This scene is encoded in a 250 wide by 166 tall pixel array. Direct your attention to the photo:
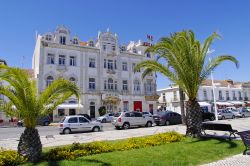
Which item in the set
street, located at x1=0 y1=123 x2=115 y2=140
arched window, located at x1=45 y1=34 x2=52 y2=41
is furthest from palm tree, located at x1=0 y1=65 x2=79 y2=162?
arched window, located at x1=45 y1=34 x2=52 y2=41

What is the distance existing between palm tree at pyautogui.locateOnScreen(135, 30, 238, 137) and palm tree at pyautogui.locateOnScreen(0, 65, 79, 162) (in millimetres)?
6844

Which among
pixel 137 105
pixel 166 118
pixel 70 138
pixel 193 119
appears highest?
pixel 137 105

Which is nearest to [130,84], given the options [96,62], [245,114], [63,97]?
[96,62]

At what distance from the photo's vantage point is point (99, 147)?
10.0 meters

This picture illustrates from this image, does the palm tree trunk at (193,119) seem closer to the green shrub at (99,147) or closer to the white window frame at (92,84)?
the green shrub at (99,147)

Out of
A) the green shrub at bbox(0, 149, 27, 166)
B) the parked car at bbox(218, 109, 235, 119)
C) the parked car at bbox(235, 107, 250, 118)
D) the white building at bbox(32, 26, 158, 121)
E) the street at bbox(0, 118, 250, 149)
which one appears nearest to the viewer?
the green shrub at bbox(0, 149, 27, 166)

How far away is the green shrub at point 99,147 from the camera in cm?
882

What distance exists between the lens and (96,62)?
4319 cm

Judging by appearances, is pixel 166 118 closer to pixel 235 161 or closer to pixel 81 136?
pixel 81 136

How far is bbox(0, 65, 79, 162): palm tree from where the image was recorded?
8320mm

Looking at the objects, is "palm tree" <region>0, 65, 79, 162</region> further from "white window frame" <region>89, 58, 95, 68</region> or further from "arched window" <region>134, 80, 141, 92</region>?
"arched window" <region>134, 80, 141, 92</region>

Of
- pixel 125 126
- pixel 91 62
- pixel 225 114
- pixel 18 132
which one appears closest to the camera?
pixel 18 132

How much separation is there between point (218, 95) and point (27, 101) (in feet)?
194

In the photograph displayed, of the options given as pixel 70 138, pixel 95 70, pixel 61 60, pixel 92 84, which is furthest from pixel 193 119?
pixel 95 70
